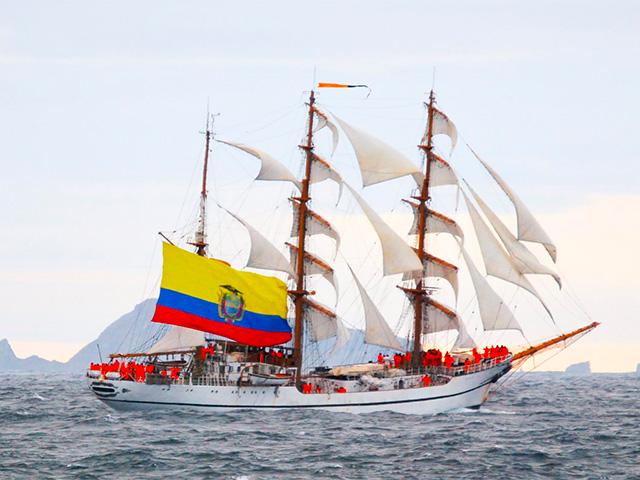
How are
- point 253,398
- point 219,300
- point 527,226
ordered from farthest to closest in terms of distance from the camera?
point 219,300 < point 527,226 < point 253,398

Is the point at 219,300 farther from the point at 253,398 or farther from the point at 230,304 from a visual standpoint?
the point at 253,398

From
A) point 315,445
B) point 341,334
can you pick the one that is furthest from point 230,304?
point 315,445

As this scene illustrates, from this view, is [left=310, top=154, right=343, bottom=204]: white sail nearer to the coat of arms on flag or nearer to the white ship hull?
the coat of arms on flag

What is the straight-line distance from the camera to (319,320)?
6506cm

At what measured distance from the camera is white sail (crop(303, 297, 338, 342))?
64625 mm

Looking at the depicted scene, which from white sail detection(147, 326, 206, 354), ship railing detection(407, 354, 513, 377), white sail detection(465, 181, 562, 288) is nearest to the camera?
white sail detection(465, 181, 562, 288)

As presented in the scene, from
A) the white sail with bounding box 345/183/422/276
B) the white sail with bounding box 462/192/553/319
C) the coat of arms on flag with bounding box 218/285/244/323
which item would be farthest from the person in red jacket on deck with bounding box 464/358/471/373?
the coat of arms on flag with bounding box 218/285/244/323

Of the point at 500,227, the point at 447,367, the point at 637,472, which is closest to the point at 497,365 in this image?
the point at 447,367

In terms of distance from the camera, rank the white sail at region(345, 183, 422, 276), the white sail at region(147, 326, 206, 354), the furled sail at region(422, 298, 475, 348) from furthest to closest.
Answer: the furled sail at region(422, 298, 475, 348), the white sail at region(147, 326, 206, 354), the white sail at region(345, 183, 422, 276)

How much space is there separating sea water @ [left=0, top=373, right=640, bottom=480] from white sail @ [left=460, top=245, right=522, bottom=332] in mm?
5238

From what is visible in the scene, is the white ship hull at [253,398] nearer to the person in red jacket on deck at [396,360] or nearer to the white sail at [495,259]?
the person in red jacket on deck at [396,360]

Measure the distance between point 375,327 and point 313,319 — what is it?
4.01m

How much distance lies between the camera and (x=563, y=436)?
4728 centimetres

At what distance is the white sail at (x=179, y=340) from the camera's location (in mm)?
64938
